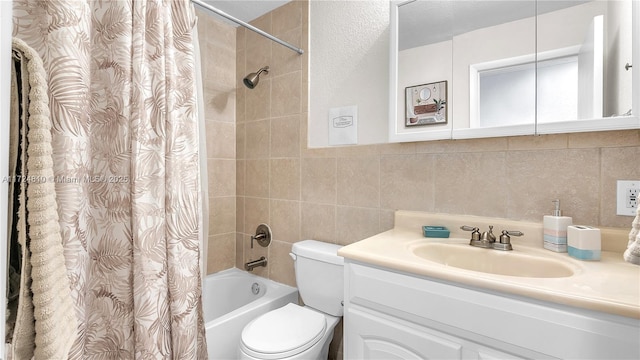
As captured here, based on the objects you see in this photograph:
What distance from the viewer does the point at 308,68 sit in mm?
1741

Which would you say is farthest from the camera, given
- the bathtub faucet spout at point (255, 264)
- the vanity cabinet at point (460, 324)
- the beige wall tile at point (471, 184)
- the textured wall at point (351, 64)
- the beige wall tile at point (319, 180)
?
the bathtub faucet spout at point (255, 264)

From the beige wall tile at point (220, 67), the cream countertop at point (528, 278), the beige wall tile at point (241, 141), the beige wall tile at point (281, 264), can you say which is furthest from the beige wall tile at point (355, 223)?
the beige wall tile at point (220, 67)

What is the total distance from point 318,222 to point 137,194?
104 centimetres

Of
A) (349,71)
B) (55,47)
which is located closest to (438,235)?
(349,71)

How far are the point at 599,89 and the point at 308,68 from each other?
4.34 feet

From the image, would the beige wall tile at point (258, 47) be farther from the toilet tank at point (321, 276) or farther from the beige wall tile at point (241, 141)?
the toilet tank at point (321, 276)

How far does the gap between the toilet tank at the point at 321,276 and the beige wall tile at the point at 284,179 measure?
37 cm

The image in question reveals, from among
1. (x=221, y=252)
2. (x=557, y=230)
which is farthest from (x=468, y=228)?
(x=221, y=252)

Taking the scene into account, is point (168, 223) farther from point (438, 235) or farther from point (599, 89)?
point (599, 89)

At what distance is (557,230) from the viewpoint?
99cm

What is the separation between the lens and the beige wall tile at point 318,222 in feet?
5.39

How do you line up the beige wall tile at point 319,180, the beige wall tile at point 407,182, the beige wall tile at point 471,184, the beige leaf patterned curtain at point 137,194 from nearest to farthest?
the beige leaf patterned curtain at point 137,194 → the beige wall tile at point 471,184 → the beige wall tile at point 407,182 → the beige wall tile at point 319,180

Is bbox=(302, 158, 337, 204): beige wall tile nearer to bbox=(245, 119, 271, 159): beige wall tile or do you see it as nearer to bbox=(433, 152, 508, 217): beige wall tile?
bbox=(245, 119, 271, 159): beige wall tile

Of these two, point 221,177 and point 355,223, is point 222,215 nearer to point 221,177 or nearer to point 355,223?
point 221,177
